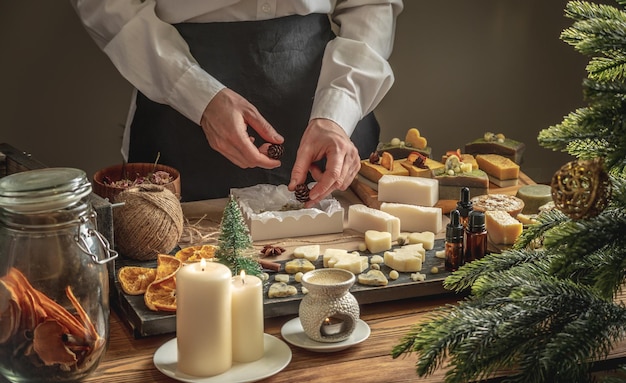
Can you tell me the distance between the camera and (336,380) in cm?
152

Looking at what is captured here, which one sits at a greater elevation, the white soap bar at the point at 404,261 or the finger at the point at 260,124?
the finger at the point at 260,124

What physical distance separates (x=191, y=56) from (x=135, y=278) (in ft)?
3.06

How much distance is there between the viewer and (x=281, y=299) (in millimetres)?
1779

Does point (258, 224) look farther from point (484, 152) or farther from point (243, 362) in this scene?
point (484, 152)

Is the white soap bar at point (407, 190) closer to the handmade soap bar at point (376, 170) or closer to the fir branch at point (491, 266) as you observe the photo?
the handmade soap bar at point (376, 170)

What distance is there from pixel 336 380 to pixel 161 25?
1390mm

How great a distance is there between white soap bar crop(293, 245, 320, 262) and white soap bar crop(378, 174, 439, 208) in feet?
1.44

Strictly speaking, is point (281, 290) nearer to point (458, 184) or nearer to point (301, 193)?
point (301, 193)

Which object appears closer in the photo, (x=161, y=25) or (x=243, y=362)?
(x=243, y=362)

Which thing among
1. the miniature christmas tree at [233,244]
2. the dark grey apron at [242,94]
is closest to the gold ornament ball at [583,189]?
the miniature christmas tree at [233,244]

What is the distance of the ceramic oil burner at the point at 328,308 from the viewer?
159 cm

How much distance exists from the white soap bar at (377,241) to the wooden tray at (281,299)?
0.13 metres

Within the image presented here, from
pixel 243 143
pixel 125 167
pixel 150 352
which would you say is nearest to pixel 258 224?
pixel 243 143

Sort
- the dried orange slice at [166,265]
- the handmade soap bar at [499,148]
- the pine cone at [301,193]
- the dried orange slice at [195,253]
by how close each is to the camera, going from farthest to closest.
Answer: the handmade soap bar at [499,148]
the pine cone at [301,193]
the dried orange slice at [195,253]
the dried orange slice at [166,265]
